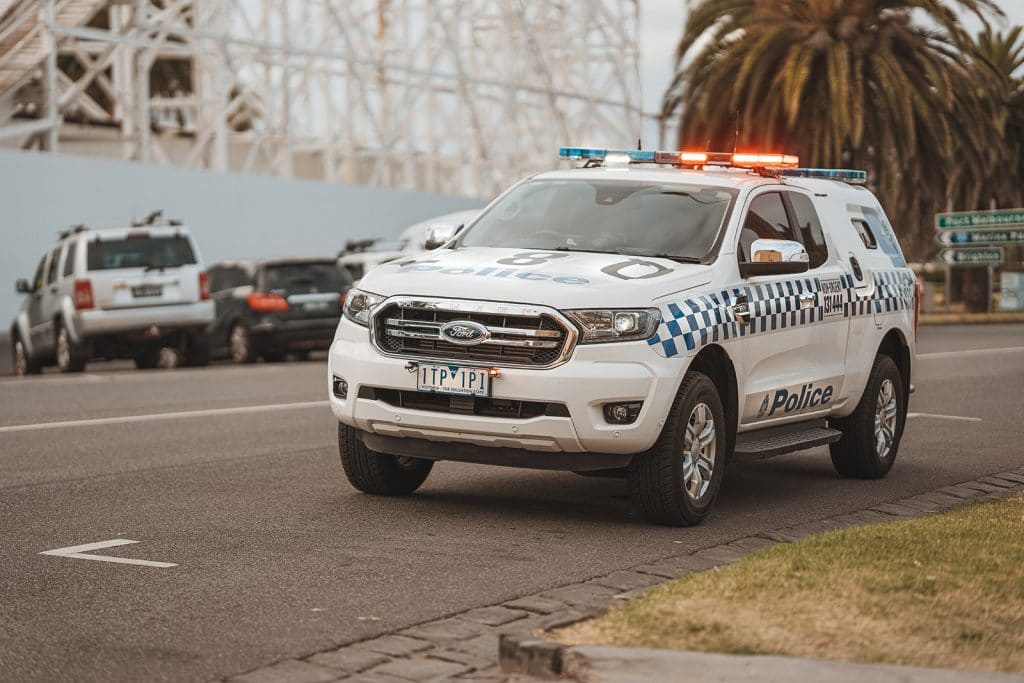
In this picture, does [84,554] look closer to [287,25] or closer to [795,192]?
[795,192]

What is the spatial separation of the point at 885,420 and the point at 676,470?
3076 mm

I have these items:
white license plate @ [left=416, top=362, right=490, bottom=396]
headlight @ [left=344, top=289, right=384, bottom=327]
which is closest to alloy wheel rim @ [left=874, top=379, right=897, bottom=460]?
white license plate @ [left=416, top=362, right=490, bottom=396]

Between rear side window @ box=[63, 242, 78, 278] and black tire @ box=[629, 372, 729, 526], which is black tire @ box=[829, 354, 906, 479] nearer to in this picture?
black tire @ box=[629, 372, 729, 526]

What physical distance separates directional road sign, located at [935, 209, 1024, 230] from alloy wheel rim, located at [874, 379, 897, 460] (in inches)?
1458

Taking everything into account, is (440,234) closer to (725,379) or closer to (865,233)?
(725,379)

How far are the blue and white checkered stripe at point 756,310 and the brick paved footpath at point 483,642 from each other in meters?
1.13

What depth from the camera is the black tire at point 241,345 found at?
995 inches

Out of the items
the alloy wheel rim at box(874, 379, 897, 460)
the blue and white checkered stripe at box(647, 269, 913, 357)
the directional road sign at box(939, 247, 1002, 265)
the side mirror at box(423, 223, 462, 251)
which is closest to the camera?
the blue and white checkered stripe at box(647, 269, 913, 357)

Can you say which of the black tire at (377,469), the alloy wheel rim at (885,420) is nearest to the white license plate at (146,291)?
the alloy wheel rim at (885,420)

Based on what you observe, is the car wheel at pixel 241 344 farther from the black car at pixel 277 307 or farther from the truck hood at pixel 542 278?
the truck hood at pixel 542 278

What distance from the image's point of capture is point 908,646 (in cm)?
534

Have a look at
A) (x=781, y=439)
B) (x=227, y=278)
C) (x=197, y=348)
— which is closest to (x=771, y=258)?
(x=781, y=439)

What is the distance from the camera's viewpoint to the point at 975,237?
160ft

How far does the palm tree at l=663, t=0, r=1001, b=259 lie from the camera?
36656 millimetres
